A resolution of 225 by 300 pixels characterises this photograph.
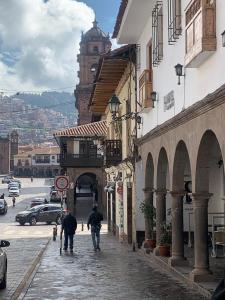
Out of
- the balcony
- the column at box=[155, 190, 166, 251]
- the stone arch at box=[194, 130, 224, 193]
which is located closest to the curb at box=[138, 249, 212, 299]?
the column at box=[155, 190, 166, 251]

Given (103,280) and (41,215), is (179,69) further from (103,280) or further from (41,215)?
(41,215)

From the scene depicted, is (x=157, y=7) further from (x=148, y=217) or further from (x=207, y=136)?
(x=148, y=217)

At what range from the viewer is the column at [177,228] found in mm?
15141

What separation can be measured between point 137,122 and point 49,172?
424ft

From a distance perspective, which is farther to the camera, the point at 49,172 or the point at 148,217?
the point at 49,172

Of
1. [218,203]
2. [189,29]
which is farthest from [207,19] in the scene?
[218,203]

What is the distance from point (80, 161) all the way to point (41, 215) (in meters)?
9.19

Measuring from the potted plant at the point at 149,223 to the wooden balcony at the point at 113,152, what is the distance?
745 centimetres

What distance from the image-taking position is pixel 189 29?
11.8 meters

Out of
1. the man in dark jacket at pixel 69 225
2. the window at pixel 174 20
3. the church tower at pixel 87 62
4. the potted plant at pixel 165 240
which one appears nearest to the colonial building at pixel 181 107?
the window at pixel 174 20

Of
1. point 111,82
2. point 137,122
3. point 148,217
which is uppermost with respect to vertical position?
point 111,82

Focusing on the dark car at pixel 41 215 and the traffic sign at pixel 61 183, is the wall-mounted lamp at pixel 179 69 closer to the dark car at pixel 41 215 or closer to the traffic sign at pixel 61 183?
the traffic sign at pixel 61 183

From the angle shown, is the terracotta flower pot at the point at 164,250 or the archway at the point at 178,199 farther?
the terracotta flower pot at the point at 164,250

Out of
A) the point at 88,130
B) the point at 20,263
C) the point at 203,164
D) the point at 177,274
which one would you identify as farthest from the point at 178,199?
the point at 88,130
